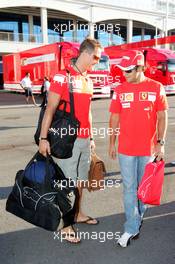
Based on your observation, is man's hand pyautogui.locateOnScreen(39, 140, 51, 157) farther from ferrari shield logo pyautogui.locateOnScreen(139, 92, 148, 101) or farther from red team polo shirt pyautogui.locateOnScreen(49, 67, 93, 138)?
ferrari shield logo pyautogui.locateOnScreen(139, 92, 148, 101)

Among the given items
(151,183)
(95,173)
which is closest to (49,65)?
(95,173)

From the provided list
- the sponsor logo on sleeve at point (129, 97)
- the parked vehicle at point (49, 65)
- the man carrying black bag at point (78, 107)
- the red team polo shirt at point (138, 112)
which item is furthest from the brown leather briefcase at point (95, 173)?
the parked vehicle at point (49, 65)

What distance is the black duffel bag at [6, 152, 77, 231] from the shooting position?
10.5 feet

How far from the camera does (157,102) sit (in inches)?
130

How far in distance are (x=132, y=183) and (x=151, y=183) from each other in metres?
0.27

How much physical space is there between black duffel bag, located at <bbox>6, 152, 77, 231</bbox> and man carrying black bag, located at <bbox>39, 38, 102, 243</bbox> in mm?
163

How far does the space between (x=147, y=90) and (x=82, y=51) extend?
2.37 feet

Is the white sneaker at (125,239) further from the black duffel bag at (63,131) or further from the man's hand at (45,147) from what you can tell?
the man's hand at (45,147)

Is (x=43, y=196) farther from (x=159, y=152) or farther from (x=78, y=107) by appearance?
(x=159, y=152)

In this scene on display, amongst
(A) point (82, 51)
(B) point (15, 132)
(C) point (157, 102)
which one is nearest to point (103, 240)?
(C) point (157, 102)

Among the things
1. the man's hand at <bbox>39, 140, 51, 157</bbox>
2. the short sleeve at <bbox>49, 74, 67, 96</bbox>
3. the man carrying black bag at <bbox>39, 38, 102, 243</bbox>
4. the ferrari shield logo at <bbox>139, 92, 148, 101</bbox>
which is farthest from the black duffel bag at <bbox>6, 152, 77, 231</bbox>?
the ferrari shield logo at <bbox>139, 92, 148, 101</bbox>

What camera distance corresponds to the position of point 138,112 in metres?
3.30

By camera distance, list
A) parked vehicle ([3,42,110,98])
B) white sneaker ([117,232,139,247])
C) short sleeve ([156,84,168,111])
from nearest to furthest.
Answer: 1. short sleeve ([156,84,168,111])
2. white sneaker ([117,232,139,247])
3. parked vehicle ([3,42,110,98])

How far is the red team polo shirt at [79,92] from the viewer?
3.29 m
